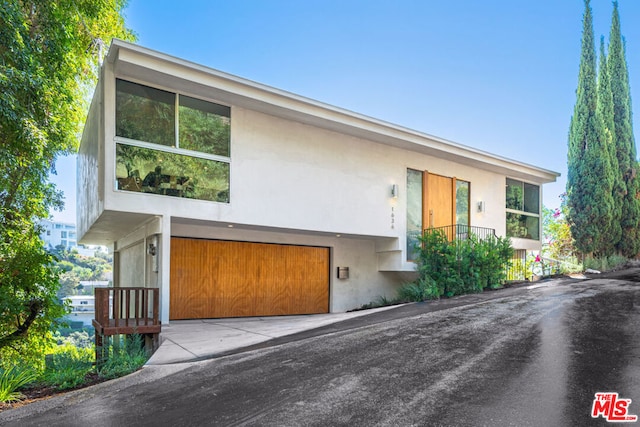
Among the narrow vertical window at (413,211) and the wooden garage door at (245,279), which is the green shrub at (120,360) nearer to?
the wooden garage door at (245,279)

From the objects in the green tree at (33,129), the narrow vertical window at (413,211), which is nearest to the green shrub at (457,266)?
the narrow vertical window at (413,211)

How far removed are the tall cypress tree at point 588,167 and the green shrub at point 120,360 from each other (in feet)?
48.3

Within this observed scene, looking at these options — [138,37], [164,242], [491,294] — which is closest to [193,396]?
[164,242]

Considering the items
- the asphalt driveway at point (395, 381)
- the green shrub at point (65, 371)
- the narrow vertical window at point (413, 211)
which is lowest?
the green shrub at point (65, 371)

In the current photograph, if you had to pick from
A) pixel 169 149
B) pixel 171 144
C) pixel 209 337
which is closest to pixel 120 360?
pixel 209 337

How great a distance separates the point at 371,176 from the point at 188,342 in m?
6.44

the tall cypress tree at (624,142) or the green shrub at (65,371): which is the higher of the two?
the tall cypress tree at (624,142)

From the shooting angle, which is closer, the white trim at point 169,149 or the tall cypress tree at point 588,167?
the white trim at point 169,149

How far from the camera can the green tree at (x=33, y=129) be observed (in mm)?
6090

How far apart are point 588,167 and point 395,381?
1409cm

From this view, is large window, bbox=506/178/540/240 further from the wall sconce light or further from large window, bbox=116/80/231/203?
large window, bbox=116/80/231/203

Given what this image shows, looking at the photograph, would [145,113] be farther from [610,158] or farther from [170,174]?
[610,158]

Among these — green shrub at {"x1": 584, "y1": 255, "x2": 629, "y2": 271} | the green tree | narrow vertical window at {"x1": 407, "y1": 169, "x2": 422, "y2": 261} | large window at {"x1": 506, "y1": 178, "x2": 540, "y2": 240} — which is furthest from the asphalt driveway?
green shrub at {"x1": 584, "y1": 255, "x2": 629, "y2": 271}

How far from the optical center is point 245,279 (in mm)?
10594
